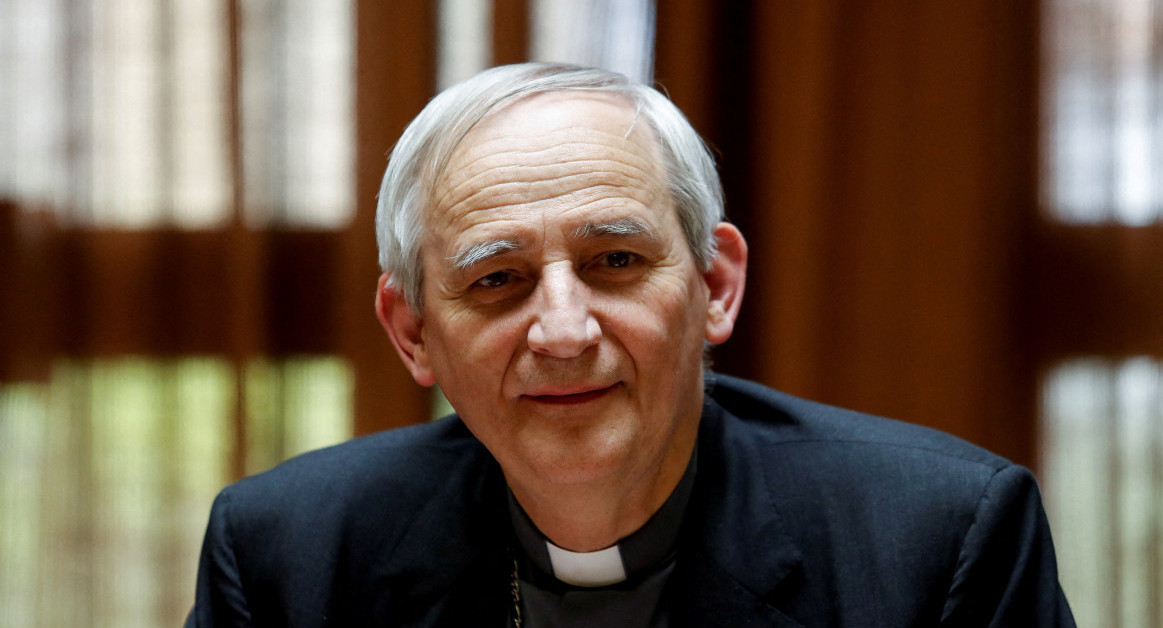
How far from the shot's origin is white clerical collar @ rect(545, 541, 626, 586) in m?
1.56

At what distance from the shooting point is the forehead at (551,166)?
1.39 metres

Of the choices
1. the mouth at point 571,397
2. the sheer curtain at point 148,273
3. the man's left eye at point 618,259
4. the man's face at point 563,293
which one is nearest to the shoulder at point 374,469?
the man's face at point 563,293

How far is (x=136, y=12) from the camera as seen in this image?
8.44 feet

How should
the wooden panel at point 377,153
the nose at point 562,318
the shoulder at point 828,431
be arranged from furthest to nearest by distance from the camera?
the wooden panel at point 377,153
the shoulder at point 828,431
the nose at point 562,318

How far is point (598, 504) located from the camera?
4.83 feet

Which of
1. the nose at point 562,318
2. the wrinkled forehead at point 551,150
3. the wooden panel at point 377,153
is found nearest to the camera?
the nose at point 562,318

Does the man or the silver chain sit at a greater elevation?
the man

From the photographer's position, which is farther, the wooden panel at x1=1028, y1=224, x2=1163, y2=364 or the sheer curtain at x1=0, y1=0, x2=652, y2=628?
the sheer curtain at x1=0, y1=0, x2=652, y2=628

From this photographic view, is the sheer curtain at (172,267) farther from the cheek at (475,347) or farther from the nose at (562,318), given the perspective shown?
the nose at (562,318)

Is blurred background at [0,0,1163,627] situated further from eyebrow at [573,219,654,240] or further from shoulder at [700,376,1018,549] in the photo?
eyebrow at [573,219,654,240]

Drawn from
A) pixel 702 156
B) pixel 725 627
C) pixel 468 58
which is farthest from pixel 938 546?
pixel 468 58

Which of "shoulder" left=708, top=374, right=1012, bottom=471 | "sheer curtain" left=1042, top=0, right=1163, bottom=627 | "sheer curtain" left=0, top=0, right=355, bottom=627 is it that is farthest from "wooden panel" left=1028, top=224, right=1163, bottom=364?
"sheer curtain" left=0, top=0, right=355, bottom=627

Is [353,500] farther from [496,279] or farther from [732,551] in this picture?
[732,551]

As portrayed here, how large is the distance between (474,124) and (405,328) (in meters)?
0.35
